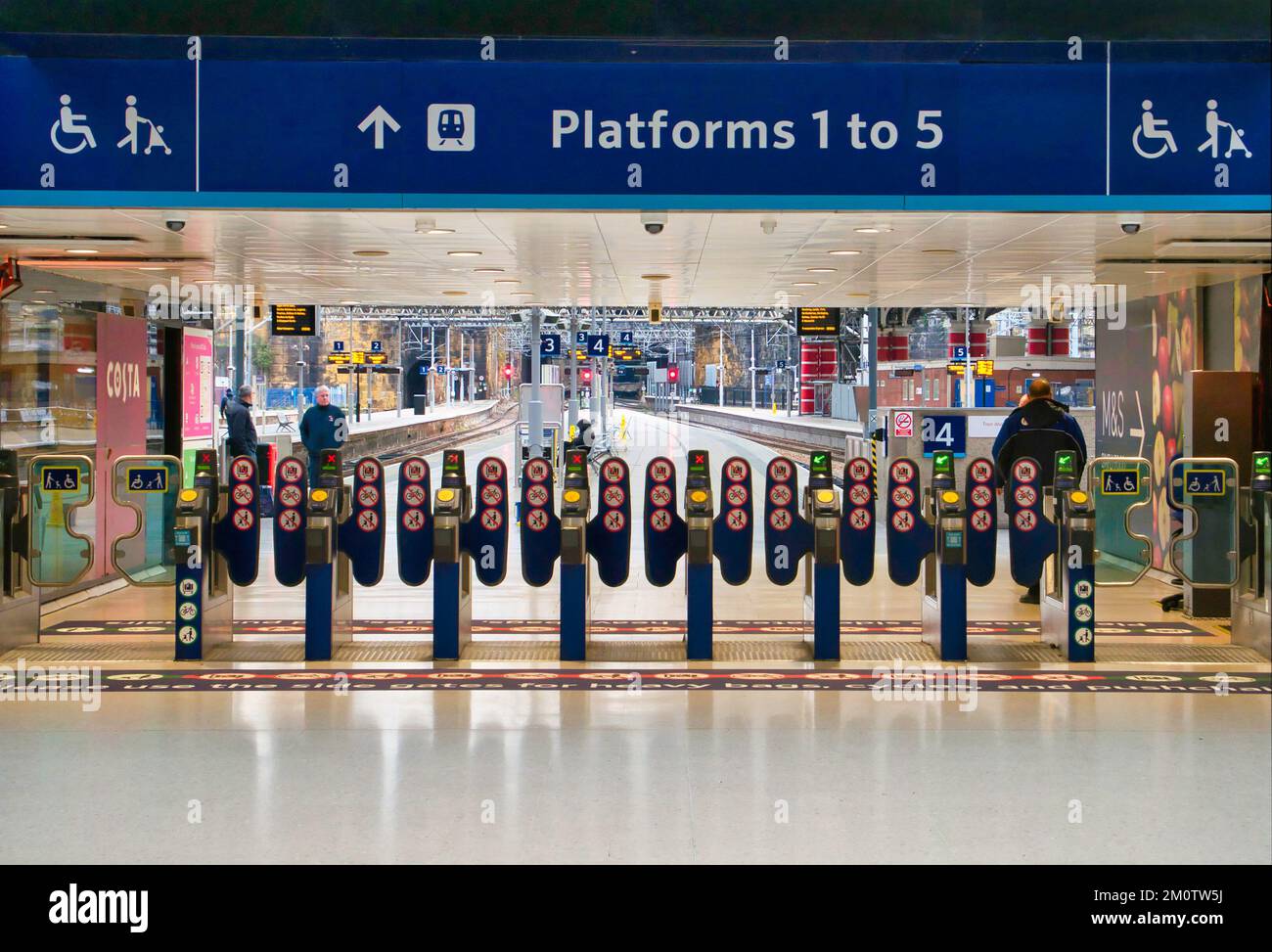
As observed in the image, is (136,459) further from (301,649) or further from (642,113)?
(642,113)

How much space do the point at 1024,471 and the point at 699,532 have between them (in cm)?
214

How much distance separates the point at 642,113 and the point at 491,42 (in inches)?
32.5

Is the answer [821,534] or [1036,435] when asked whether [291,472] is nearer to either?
[821,534]

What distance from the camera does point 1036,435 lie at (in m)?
8.78

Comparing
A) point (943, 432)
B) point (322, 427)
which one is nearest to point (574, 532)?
point (322, 427)

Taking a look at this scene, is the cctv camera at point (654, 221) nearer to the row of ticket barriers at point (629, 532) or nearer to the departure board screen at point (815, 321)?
the row of ticket barriers at point (629, 532)

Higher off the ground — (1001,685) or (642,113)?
(642,113)

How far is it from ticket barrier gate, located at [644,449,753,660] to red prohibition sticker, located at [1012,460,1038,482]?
169cm

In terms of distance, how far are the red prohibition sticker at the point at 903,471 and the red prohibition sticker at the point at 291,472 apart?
11.6ft

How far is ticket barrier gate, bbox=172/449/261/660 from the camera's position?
724cm

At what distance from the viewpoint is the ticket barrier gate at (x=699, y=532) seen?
285 inches

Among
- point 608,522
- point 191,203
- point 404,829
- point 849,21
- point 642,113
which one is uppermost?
point 849,21

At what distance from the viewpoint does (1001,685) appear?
6664 millimetres

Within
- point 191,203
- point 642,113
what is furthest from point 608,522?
point 191,203
